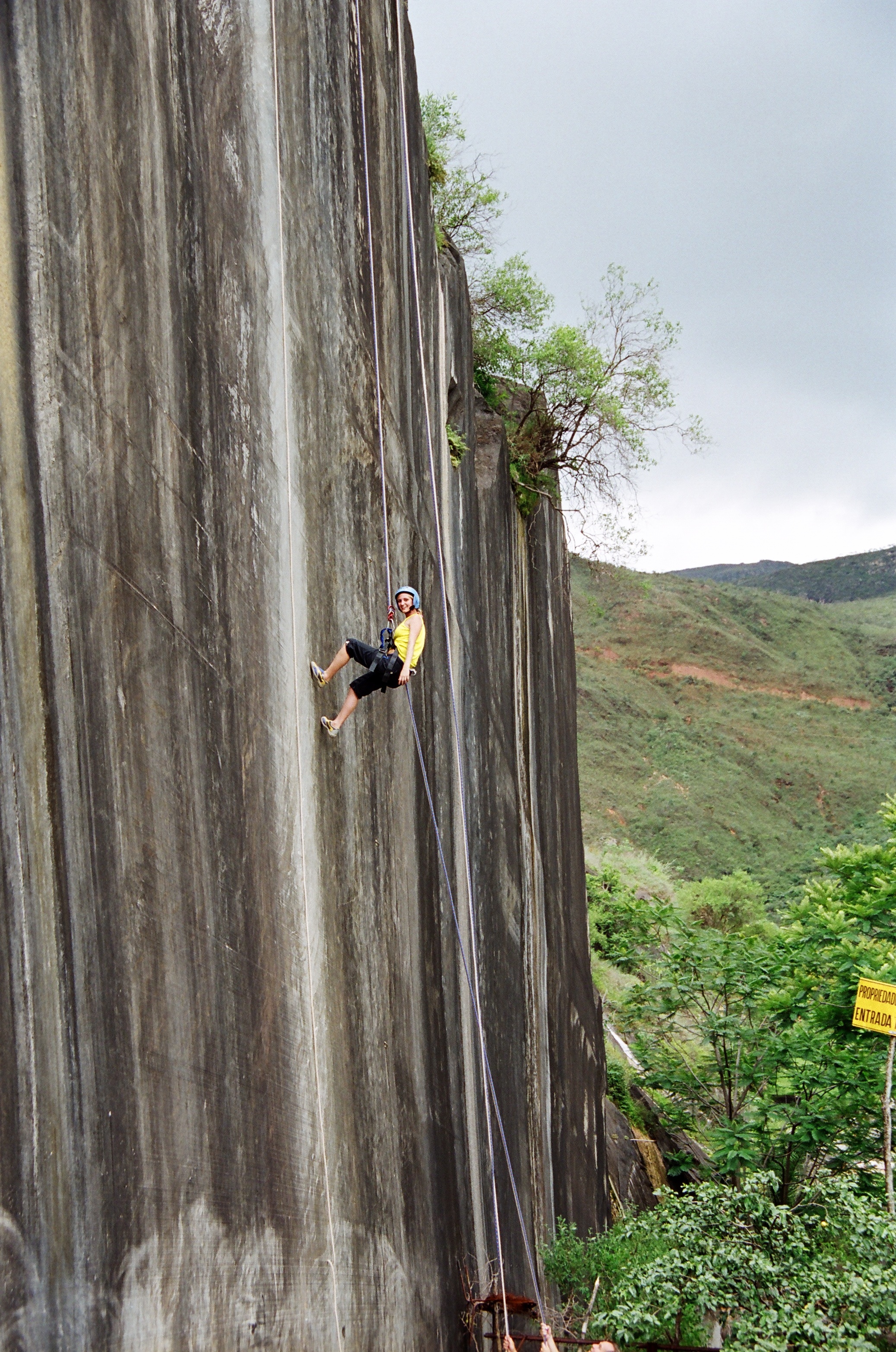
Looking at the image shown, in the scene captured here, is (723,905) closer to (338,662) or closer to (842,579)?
(338,662)

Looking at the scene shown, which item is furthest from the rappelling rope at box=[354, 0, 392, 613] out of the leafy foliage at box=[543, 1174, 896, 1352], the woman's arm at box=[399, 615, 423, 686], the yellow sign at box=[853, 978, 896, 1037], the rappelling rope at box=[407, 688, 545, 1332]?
the yellow sign at box=[853, 978, 896, 1037]

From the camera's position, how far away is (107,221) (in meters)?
3.76

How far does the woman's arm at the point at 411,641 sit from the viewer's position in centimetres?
600

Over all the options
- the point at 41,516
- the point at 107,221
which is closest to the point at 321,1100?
the point at 41,516

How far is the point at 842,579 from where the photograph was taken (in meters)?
95.9

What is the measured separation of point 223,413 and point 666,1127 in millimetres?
16486

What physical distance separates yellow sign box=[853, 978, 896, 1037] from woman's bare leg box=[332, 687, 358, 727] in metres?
5.82

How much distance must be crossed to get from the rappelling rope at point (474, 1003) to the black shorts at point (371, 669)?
50.0 inches

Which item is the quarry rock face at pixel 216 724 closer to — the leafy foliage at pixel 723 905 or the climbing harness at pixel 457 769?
the climbing harness at pixel 457 769

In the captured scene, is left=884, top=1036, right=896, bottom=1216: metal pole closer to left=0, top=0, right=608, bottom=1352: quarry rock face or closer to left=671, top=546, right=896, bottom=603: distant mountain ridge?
left=0, top=0, right=608, bottom=1352: quarry rock face

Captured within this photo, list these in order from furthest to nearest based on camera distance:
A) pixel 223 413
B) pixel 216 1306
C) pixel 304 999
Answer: pixel 304 999, pixel 223 413, pixel 216 1306

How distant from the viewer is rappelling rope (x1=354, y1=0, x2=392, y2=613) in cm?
682

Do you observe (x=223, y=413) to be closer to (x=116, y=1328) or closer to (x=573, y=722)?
(x=116, y=1328)

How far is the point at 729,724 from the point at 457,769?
52.8 meters
